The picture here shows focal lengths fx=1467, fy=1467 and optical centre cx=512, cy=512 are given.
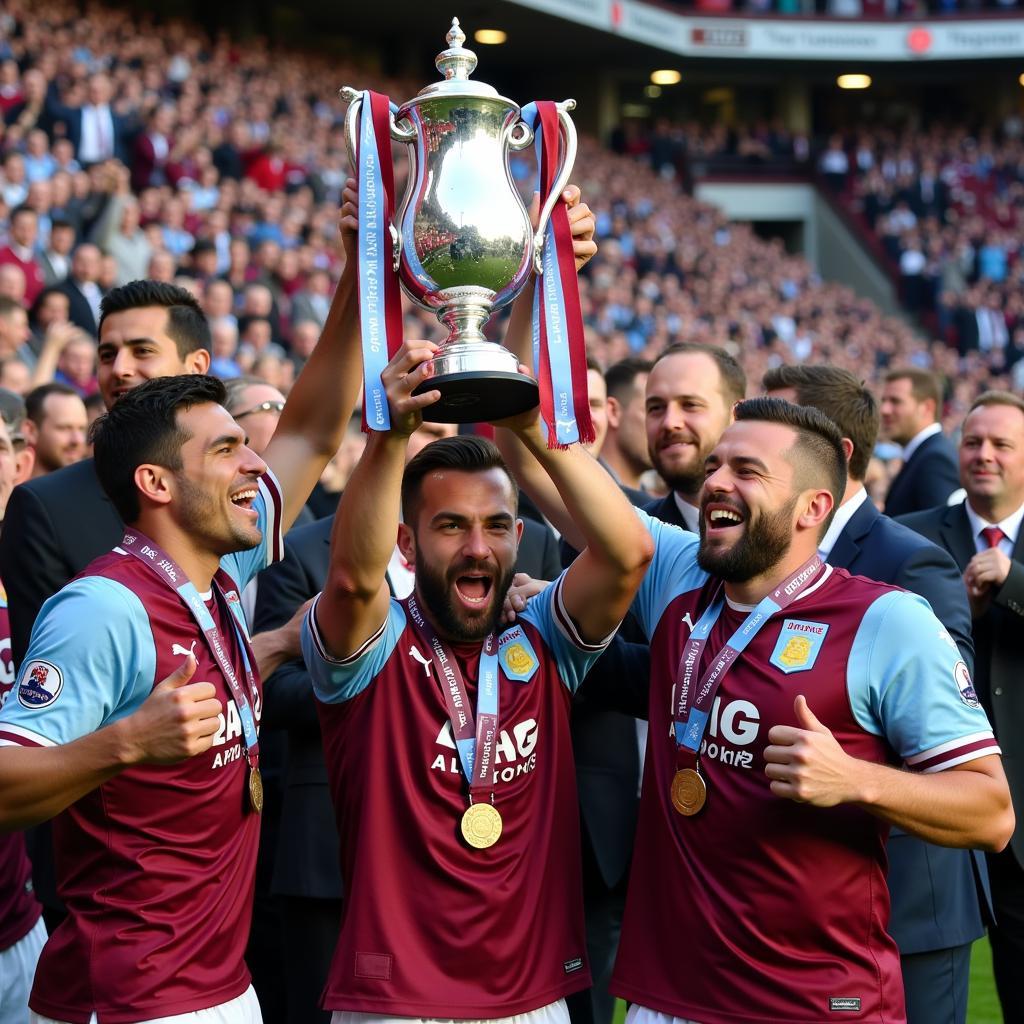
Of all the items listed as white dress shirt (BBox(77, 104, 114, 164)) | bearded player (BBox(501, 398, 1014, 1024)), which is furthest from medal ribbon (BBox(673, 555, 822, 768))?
white dress shirt (BBox(77, 104, 114, 164))

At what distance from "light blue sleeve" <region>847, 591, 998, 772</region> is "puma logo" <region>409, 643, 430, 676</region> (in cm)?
92

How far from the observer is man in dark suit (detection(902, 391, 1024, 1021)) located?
14.2ft

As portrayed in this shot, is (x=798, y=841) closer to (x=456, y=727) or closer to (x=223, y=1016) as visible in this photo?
(x=456, y=727)

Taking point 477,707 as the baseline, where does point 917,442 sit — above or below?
above

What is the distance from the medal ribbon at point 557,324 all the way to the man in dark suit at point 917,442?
12.1 ft

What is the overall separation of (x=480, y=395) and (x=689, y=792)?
948 millimetres

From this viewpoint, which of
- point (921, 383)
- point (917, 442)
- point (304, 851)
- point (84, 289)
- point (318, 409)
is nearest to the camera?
point (318, 409)

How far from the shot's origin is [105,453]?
328cm

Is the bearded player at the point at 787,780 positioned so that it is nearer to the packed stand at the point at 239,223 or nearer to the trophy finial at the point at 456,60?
the trophy finial at the point at 456,60

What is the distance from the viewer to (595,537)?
10.3ft

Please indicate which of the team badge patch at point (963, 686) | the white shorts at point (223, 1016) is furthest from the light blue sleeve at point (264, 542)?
the team badge patch at point (963, 686)

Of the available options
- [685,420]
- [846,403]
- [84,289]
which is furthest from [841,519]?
[84,289]

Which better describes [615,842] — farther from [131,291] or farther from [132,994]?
[131,291]

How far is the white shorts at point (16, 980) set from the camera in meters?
3.71
